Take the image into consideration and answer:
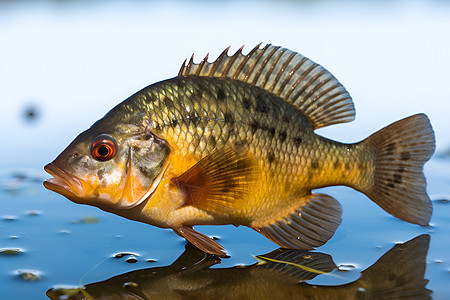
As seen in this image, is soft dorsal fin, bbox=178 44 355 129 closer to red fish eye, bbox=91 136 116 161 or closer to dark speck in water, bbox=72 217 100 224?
red fish eye, bbox=91 136 116 161

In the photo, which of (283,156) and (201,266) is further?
(283,156)

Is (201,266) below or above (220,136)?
below

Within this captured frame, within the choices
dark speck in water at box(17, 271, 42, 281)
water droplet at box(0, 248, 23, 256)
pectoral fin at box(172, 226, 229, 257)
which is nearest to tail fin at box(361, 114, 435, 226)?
pectoral fin at box(172, 226, 229, 257)

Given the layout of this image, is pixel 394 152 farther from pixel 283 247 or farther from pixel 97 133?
pixel 97 133

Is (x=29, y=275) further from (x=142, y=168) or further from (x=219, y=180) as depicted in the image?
(x=219, y=180)

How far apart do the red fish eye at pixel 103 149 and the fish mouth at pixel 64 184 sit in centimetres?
23

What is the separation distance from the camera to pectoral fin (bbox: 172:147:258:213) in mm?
4680

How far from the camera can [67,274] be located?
448 cm

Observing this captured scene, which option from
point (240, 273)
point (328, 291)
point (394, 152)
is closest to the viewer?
point (328, 291)

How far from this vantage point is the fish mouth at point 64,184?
15.0ft

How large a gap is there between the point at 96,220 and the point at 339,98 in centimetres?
248

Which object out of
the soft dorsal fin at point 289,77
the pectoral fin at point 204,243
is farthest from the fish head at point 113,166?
the soft dorsal fin at point 289,77

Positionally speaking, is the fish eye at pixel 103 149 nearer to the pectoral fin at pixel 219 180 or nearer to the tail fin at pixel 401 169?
the pectoral fin at pixel 219 180

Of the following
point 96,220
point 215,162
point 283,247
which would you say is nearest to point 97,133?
point 215,162
